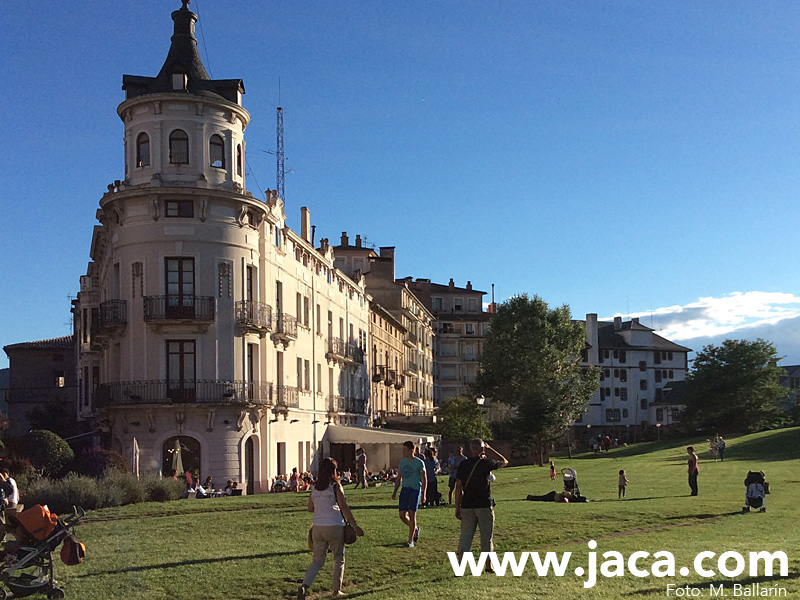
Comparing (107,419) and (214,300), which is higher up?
(214,300)

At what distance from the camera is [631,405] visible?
123 meters

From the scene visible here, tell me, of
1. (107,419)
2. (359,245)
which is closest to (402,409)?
(359,245)

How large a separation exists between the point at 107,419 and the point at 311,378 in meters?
15.4

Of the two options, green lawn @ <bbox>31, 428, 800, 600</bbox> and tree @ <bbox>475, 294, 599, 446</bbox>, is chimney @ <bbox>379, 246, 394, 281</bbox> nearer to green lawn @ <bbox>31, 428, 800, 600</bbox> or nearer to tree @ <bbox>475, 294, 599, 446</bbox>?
tree @ <bbox>475, 294, 599, 446</bbox>

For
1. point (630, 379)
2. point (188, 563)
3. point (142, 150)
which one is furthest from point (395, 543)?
point (630, 379)

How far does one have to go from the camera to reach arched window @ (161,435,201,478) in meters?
41.5

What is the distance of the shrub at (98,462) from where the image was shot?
37188 mm

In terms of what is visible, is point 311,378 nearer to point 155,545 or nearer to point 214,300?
point 214,300

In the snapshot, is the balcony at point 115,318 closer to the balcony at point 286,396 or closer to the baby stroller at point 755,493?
the balcony at point 286,396

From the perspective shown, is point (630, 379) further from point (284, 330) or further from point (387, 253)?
point (284, 330)

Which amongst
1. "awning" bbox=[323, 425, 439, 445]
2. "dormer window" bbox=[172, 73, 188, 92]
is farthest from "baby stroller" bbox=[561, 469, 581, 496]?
"dormer window" bbox=[172, 73, 188, 92]

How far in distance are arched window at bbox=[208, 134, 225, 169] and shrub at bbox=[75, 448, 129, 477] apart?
45.1 feet

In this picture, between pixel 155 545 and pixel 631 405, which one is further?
pixel 631 405

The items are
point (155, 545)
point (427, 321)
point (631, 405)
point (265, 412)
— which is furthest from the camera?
point (631, 405)
